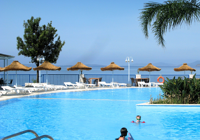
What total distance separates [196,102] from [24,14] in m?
24.5

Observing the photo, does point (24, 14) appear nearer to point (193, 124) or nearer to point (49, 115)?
point (49, 115)

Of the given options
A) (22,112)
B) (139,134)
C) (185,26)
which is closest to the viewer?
(139,134)

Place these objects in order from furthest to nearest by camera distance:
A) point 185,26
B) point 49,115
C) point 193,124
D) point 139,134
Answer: point 185,26, point 49,115, point 193,124, point 139,134

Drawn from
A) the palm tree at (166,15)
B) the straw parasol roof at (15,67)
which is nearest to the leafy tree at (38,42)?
the straw parasol roof at (15,67)

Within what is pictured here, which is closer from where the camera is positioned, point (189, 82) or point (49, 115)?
point (49, 115)

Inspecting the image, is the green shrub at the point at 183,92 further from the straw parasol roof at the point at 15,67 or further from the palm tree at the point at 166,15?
the straw parasol roof at the point at 15,67

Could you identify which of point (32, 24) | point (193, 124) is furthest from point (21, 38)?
point (193, 124)

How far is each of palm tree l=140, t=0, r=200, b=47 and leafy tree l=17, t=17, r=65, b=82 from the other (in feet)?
60.1

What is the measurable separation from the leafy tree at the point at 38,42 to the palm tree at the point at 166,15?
18.3 meters

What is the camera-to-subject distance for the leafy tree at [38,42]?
89.1 ft

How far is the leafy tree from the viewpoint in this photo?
27156mm

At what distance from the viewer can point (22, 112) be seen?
31.3ft

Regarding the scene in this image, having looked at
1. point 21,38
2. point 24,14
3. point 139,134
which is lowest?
point 139,134

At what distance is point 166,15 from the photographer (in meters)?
10.5
